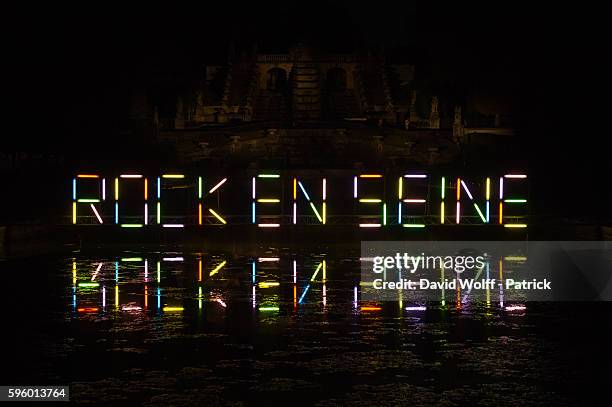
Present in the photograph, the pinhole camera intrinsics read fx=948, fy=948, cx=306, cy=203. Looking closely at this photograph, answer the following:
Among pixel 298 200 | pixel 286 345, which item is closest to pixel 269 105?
pixel 298 200

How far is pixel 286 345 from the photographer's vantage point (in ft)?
51.6

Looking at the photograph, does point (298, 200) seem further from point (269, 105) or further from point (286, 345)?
point (286, 345)

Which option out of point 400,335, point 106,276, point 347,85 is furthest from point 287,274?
point 347,85

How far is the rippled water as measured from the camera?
12508mm

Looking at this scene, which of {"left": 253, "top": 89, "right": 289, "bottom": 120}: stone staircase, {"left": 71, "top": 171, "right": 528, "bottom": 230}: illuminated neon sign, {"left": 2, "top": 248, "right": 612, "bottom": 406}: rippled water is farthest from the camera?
{"left": 253, "top": 89, "right": 289, "bottom": 120}: stone staircase

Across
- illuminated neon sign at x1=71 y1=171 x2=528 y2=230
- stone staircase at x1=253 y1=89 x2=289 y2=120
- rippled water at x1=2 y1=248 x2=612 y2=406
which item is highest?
stone staircase at x1=253 y1=89 x2=289 y2=120

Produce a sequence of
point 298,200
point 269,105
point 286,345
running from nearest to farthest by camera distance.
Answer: point 286,345
point 298,200
point 269,105

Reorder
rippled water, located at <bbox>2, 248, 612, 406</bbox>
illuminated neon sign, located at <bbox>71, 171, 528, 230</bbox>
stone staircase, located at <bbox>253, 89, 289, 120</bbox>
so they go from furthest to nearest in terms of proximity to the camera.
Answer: stone staircase, located at <bbox>253, 89, 289, 120</bbox> < illuminated neon sign, located at <bbox>71, 171, 528, 230</bbox> < rippled water, located at <bbox>2, 248, 612, 406</bbox>

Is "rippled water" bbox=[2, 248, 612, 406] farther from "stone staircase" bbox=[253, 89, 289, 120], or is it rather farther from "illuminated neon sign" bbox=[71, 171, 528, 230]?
"stone staircase" bbox=[253, 89, 289, 120]

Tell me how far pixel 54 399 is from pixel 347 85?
93.2m

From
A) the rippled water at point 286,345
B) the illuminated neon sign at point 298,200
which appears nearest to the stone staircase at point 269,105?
the illuminated neon sign at point 298,200

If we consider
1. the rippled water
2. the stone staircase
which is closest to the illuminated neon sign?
the rippled water

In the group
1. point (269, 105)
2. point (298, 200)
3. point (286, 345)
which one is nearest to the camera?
point (286, 345)

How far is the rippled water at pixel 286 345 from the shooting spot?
12.5m
